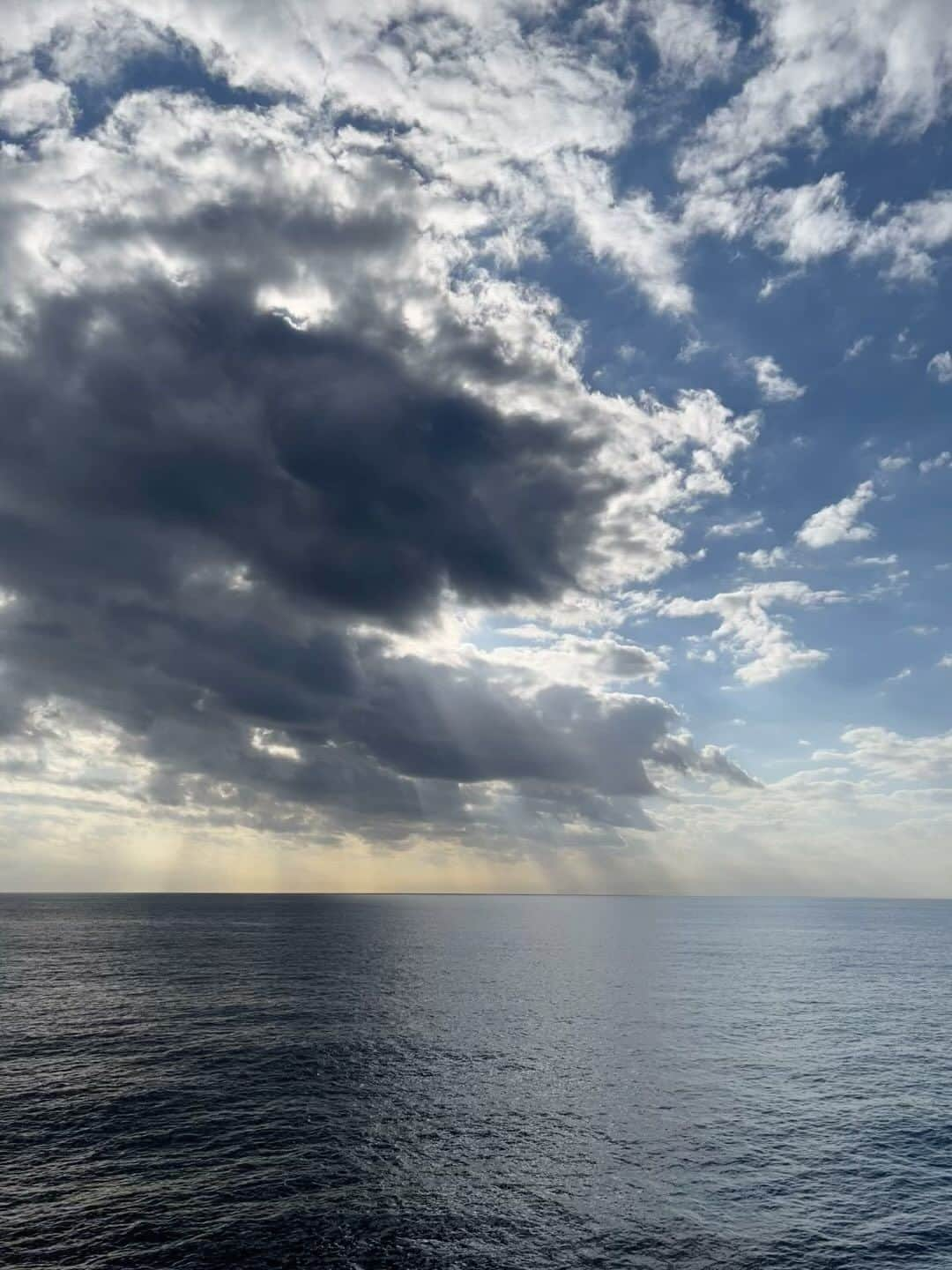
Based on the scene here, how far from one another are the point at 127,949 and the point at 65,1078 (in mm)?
115873

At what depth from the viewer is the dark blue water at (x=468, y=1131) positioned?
4209 cm

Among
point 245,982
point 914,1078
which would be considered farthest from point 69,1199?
point 245,982

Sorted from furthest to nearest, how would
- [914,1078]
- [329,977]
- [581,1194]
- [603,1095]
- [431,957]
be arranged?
[431,957], [329,977], [914,1078], [603,1095], [581,1194]

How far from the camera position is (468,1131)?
57562 millimetres

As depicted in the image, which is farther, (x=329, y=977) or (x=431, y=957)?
(x=431, y=957)

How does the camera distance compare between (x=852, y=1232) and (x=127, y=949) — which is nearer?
(x=852, y=1232)

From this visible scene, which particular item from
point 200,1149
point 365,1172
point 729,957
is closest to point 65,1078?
point 200,1149

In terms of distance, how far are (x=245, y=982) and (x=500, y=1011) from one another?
149 feet

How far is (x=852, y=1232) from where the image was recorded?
44688 mm

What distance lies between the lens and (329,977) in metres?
132

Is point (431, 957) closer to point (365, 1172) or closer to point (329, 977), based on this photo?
point (329, 977)

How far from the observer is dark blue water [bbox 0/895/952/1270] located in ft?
138

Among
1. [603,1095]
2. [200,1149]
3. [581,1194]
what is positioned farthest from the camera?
[603,1095]

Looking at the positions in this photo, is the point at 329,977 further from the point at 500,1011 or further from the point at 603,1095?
the point at 603,1095
